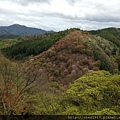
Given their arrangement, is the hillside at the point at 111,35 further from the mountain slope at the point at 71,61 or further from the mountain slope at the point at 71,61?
the mountain slope at the point at 71,61

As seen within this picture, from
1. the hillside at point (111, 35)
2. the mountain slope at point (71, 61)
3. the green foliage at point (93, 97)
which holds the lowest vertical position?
the mountain slope at point (71, 61)

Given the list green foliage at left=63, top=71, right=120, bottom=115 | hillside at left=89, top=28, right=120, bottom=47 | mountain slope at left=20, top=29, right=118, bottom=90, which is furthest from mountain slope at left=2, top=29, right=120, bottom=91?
hillside at left=89, top=28, right=120, bottom=47

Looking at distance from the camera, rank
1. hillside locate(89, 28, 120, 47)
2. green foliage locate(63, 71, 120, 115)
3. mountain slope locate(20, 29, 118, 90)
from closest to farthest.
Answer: green foliage locate(63, 71, 120, 115) → mountain slope locate(20, 29, 118, 90) → hillside locate(89, 28, 120, 47)

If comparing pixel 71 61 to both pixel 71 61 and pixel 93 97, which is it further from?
pixel 93 97

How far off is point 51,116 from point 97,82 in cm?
371

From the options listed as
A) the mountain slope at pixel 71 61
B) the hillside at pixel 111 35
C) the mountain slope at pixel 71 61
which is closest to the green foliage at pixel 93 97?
the mountain slope at pixel 71 61

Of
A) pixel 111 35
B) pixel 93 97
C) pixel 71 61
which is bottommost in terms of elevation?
pixel 71 61

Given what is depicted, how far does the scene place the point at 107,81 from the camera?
1296 centimetres

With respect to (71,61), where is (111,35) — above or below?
above

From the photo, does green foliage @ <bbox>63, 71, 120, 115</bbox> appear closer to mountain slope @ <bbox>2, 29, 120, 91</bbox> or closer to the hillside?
mountain slope @ <bbox>2, 29, 120, 91</bbox>

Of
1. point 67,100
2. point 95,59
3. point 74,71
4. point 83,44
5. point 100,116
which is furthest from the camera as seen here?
point 83,44

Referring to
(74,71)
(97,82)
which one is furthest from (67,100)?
(74,71)

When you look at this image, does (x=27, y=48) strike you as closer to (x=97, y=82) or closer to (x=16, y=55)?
(x=16, y=55)

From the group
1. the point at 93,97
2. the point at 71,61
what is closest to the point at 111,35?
the point at 71,61
